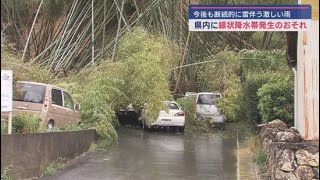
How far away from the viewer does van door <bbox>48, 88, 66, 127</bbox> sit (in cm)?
1514

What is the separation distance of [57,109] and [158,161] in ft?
11.1

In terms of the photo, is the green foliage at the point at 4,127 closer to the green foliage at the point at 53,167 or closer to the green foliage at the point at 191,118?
the green foliage at the point at 53,167

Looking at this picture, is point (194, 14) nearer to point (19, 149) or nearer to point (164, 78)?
point (19, 149)

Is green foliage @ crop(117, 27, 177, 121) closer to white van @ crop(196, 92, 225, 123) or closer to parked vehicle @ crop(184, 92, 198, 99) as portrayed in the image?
white van @ crop(196, 92, 225, 123)

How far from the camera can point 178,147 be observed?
17.6 metres

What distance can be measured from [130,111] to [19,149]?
13.5m

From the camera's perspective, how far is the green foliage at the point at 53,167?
11524mm

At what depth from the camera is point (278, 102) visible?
17438 mm

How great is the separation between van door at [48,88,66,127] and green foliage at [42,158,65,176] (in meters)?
2.50

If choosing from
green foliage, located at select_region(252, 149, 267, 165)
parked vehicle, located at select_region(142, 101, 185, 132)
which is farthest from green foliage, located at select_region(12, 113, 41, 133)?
parked vehicle, located at select_region(142, 101, 185, 132)

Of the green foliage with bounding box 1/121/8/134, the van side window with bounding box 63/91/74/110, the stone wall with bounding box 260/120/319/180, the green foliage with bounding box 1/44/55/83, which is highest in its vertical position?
the green foliage with bounding box 1/44/55/83

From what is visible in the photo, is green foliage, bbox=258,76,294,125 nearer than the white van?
Yes

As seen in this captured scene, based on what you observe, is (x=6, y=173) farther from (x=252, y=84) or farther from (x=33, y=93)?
(x=252, y=84)

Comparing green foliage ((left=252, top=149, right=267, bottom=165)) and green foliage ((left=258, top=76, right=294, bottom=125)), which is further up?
green foliage ((left=258, top=76, right=294, bottom=125))
